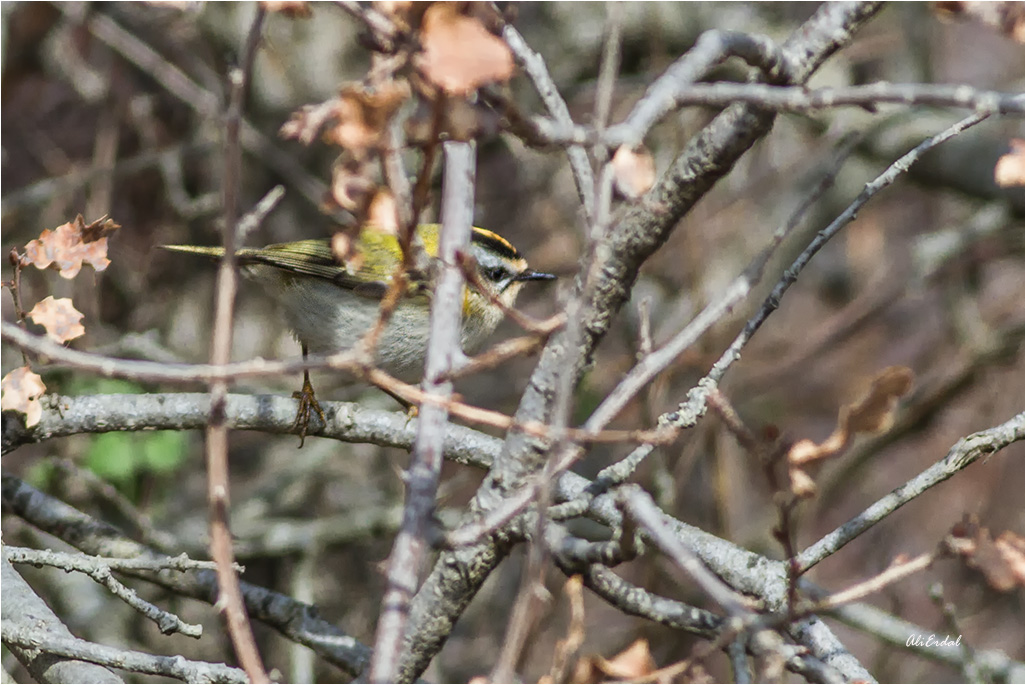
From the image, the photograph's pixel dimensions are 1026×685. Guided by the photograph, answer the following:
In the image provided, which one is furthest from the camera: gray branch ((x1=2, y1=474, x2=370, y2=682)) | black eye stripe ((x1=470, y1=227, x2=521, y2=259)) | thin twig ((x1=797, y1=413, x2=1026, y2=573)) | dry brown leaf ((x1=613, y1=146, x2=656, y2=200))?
black eye stripe ((x1=470, y1=227, x2=521, y2=259))

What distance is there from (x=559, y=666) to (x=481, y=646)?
3680 mm

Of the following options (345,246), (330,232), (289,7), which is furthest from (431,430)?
(330,232)

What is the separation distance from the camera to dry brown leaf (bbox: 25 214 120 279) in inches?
67.7

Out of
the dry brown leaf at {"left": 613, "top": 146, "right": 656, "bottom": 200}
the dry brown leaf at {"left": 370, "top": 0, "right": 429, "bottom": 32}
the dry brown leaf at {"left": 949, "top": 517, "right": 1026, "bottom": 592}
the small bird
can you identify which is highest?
the small bird

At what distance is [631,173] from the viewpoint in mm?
1214

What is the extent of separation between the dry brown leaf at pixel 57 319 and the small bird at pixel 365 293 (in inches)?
60.2

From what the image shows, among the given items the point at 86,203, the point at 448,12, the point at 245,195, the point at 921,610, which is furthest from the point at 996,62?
the point at 448,12

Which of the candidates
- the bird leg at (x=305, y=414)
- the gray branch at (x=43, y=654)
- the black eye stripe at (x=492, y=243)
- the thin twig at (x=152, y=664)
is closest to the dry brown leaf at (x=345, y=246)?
the thin twig at (x=152, y=664)

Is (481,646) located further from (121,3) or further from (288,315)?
(121,3)

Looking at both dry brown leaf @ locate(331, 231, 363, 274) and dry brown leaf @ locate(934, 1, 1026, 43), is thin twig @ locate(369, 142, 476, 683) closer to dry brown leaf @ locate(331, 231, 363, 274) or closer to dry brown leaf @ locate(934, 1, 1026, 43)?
dry brown leaf @ locate(331, 231, 363, 274)

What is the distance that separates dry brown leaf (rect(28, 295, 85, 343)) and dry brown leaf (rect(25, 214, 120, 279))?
61mm

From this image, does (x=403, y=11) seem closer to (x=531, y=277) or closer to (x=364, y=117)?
(x=364, y=117)

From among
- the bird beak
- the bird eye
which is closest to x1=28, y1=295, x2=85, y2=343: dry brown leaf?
the bird eye

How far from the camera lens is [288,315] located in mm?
3807
